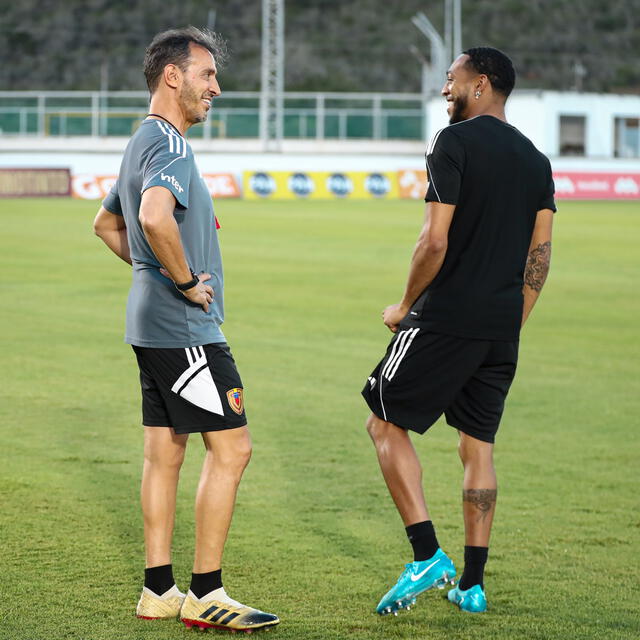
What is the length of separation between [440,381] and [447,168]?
2.76 feet

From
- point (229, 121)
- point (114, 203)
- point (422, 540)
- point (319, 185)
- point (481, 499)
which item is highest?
point (229, 121)

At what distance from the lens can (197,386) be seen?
443 centimetres

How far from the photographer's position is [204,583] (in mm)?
4520

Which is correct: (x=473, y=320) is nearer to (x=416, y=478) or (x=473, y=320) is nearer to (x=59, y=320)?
(x=416, y=478)

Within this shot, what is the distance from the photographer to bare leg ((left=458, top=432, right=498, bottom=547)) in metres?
4.79

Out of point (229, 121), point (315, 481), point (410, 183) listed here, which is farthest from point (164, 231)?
point (229, 121)

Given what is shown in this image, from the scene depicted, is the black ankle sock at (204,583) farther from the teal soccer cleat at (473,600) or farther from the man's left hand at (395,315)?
the man's left hand at (395,315)

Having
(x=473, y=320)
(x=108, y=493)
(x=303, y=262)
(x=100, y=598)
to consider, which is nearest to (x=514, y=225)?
→ (x=473, y=320)

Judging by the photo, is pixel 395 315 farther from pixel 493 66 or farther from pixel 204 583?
pixel 204 583

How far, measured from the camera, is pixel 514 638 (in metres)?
4.39

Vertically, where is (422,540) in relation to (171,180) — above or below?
below

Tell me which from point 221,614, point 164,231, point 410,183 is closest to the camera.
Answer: point 164,231

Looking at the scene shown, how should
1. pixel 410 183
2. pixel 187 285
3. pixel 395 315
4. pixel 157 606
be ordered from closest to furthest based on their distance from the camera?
pixel 187 285, pixel 157 606, pixel 395 315, pixel 410 183

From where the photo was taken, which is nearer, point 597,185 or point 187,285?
point 187,285
